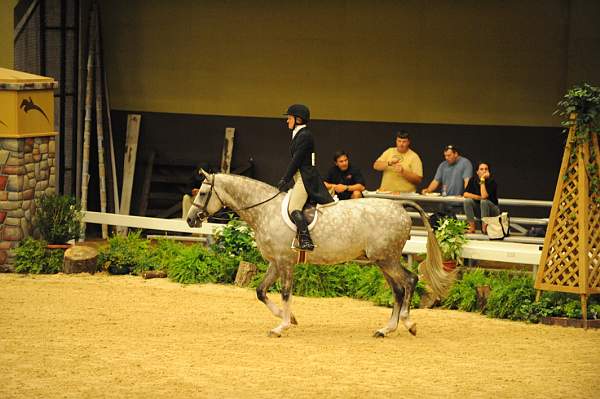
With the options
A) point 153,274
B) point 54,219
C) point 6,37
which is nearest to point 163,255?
point 153,274

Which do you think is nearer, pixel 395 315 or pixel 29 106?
pixel 395 315

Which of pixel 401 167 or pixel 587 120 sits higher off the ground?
pixel 587 120

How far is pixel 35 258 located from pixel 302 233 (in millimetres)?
5593

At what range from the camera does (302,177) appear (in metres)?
13.1

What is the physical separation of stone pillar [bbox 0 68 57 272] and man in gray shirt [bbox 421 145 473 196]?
17.6 feet

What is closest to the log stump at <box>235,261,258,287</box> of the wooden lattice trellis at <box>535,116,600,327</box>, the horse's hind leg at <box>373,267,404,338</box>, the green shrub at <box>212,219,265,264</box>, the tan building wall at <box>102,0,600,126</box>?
the green shrub at <box>212,219,265,264</box>

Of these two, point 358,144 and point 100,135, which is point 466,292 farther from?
point 100,135

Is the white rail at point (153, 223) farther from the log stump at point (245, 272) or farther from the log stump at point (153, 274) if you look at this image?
the log stump at point (245, 272)

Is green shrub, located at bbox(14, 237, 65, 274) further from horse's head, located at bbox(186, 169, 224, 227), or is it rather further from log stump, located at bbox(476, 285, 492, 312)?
log stump, located at bbox(476, 285, 492, 312)

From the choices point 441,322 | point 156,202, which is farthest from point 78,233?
point 441,322

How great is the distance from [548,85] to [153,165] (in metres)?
6.91

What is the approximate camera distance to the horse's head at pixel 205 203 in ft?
43.7

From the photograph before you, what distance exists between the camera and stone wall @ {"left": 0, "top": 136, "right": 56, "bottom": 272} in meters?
17.1

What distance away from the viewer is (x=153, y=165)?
71.4ft
